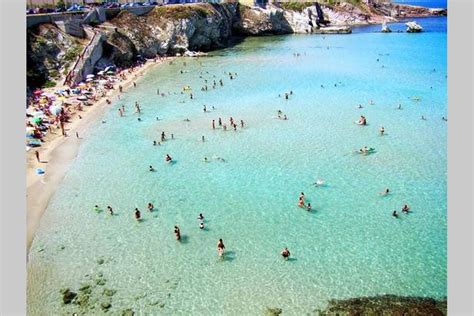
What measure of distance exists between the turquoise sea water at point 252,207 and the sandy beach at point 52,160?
2.89ft

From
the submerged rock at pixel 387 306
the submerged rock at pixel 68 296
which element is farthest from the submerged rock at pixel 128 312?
the submerged rock at pixel 387 306

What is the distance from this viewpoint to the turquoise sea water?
66.1ft

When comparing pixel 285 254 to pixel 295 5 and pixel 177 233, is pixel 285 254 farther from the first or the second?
pixel 295 5

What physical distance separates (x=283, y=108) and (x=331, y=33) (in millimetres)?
65009

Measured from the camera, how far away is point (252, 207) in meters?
26.7

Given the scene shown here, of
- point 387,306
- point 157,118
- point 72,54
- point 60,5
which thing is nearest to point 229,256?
point 387,306

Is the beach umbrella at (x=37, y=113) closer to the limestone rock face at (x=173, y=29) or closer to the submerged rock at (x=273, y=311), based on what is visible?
the submerged rock at (x=273, y=311)

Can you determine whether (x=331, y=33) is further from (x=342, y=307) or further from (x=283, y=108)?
(x=342, y=307)

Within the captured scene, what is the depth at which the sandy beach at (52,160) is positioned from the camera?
89.5ft

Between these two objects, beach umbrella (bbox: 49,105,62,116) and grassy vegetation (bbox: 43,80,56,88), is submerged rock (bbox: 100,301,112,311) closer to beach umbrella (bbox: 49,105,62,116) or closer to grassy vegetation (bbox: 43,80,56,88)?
beach umbrella (bbox: 49,105,62,116)

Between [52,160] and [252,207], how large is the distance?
60.3 ft

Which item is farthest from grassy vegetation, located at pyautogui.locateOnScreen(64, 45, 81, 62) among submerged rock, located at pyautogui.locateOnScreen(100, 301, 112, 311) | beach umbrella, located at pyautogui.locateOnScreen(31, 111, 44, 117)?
submerged rock, located at pyautogui.locateOnScreen(100, 301, 112, 311)

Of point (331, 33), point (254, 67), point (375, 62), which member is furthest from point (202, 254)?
point (331, 33)

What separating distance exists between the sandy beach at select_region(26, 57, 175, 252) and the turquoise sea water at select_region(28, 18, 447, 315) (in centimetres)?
88
